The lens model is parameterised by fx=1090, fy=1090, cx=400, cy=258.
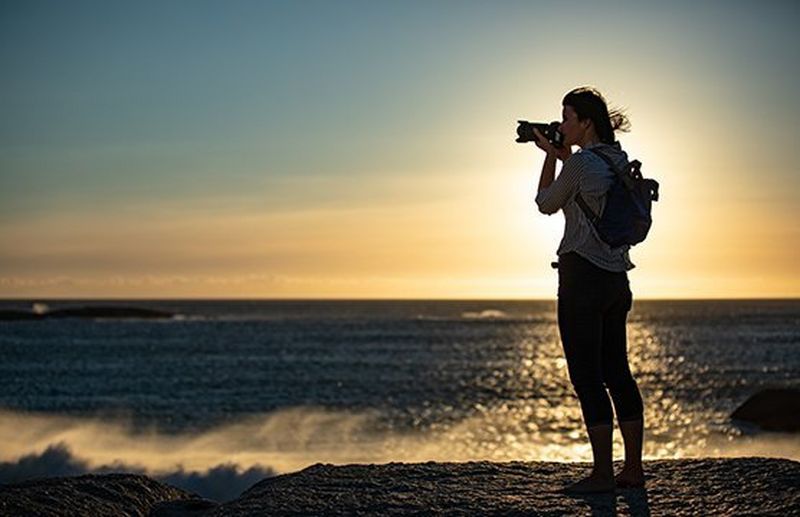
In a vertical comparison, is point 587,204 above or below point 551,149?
below

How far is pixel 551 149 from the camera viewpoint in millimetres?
6039

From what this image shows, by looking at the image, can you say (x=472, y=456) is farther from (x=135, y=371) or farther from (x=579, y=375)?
(x=135, y=371)

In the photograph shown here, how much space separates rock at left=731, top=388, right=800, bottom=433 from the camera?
1025 inches

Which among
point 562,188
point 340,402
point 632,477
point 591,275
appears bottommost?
point 340,402

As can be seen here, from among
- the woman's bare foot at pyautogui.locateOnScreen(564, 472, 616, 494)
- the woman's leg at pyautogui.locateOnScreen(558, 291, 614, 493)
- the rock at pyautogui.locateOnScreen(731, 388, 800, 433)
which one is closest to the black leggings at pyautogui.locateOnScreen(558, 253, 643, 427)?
the woman's leg at pyautogui.locateOnScreen(558, 291, 614, 493)

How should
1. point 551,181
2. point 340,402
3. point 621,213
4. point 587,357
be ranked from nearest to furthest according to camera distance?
point 621,213, point 587,357, point 551,181, point 340,402

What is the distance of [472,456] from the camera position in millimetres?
21766

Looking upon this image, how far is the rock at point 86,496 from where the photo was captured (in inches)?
249

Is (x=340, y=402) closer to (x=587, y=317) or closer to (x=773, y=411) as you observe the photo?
(x=773, y=411)

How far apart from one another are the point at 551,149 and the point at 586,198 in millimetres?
415

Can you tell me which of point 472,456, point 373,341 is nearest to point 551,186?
point 472,456

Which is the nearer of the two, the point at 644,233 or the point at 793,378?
the point at 644,233

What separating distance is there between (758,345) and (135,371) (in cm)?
4208

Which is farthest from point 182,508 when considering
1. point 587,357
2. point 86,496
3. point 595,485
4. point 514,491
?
point 587,357
